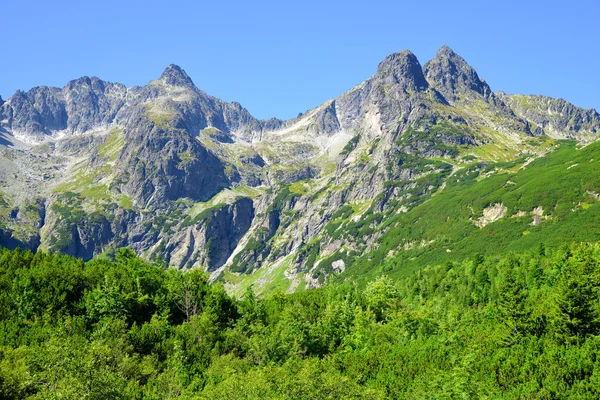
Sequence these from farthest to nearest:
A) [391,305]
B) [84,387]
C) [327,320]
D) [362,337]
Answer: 1. [391,305]
2. [327,320]
3. [362,337]
4. [84,387]

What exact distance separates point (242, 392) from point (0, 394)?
33.0 metres

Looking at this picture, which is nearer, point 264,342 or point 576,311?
point 576,311

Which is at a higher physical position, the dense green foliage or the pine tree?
the pine tree

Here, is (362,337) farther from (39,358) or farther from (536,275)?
(536,275)

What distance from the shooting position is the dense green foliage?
4859 centimetres

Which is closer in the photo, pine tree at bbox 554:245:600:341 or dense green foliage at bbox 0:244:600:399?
dense green foliage at bbox 0:244:600:399

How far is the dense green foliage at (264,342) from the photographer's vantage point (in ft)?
159

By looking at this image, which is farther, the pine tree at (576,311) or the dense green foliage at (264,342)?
the pine tree at (576,311)

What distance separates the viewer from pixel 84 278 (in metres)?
103

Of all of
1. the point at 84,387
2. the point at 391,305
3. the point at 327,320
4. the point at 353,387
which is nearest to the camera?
the point at 84,387

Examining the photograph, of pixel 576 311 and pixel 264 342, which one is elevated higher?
→ pixel 576 311

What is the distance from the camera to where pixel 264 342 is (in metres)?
81.7

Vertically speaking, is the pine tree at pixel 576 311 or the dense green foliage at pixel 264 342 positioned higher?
the pine tree at pixel 576 311

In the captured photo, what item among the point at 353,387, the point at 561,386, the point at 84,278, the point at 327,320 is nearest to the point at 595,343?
the point at 561,386
